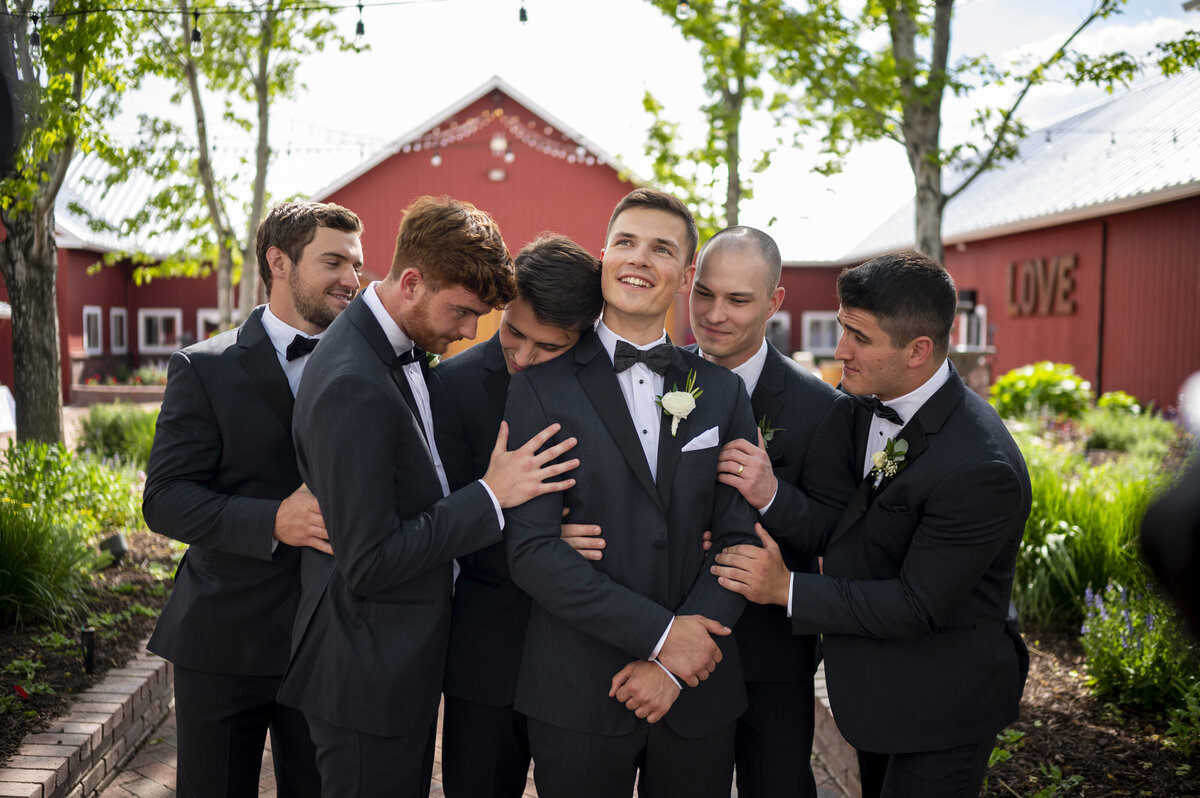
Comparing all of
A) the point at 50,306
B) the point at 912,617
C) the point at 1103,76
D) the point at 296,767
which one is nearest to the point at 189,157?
the point at 50,306

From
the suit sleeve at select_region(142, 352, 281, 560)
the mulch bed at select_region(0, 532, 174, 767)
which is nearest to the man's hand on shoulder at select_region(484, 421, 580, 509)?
the suit sleeve at select_region(142, 352, 281, 560)

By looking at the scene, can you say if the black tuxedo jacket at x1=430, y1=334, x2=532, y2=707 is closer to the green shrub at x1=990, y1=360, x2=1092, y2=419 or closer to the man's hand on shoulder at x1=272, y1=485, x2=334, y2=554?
the man's hand on shoulder at x1=272, y1=485, x2=334, y2=554

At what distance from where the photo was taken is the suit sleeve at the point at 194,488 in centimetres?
256

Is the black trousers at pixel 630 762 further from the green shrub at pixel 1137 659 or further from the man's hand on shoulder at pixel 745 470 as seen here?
the green shrub at pixel 1137 659

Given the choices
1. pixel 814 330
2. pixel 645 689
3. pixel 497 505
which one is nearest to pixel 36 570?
pixel 497 505

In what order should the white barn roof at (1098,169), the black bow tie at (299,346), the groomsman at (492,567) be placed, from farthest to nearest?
the white barn roof at (1098,169) → the black bow tie at (299,346) → the groomsman at (492,567)

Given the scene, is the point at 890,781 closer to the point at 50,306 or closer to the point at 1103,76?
the point at 1103,76

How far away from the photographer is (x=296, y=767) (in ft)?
9.41

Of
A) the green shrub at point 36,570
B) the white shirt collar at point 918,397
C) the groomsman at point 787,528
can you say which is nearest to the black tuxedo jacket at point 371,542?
the groomsman at point 787,528

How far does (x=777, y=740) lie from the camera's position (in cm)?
276

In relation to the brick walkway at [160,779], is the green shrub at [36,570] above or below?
above

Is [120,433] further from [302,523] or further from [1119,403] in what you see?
[1119,403]

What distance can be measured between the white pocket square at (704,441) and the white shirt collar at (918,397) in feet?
1.71

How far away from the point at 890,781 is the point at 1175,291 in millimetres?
14690
